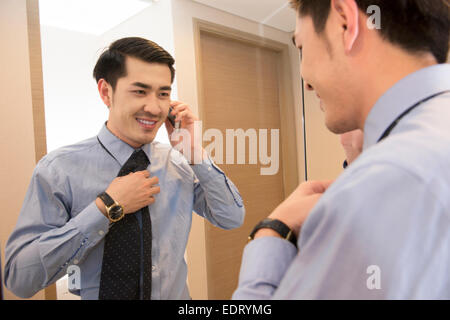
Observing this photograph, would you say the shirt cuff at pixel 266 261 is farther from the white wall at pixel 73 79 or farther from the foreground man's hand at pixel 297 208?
the white wall at pixel 73 79

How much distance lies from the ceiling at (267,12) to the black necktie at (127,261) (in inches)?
20.1

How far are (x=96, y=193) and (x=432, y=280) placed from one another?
20.7 inches

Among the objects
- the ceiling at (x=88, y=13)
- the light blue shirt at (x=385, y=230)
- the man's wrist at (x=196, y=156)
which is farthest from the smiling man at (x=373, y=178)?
the ceiling at (x=88, y=13)

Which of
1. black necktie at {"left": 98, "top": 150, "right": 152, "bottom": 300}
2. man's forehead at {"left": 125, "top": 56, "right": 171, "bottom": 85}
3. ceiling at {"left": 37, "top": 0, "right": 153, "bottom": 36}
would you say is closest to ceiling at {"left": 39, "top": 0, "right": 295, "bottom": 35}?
ceiling at {"left": 37, "top": 0, "right": 153, "bottom": 36}

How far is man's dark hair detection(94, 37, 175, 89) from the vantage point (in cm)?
58

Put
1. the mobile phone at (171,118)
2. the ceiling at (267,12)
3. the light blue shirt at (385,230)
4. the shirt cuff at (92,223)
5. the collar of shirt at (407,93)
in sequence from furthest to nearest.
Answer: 1. the ceiling at (267,12)
2. the mobile phone at (171,118)
3. the shirt cuff at (92,223)
4. the collar of shirt at (407,93)
5. the light blue shirt at (385,230)

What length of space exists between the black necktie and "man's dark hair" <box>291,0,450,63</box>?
45 centimetres

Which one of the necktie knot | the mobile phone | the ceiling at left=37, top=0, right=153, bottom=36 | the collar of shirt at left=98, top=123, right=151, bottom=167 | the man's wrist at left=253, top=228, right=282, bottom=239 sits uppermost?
the ceiling at left=37, top=0, right=153, bottom=36

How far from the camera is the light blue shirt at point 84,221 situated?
0.52 metres

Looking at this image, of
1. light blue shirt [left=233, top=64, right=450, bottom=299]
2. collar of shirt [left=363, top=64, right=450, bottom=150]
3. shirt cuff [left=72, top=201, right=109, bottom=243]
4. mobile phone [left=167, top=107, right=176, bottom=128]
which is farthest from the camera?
mobile phone [left=167, top=107, right=176, bottom=128]

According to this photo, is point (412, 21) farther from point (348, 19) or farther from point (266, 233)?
point (266, 233)

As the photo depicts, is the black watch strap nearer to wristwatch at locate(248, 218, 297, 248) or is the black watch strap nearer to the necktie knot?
the necktie knot

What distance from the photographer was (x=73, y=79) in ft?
1.89
